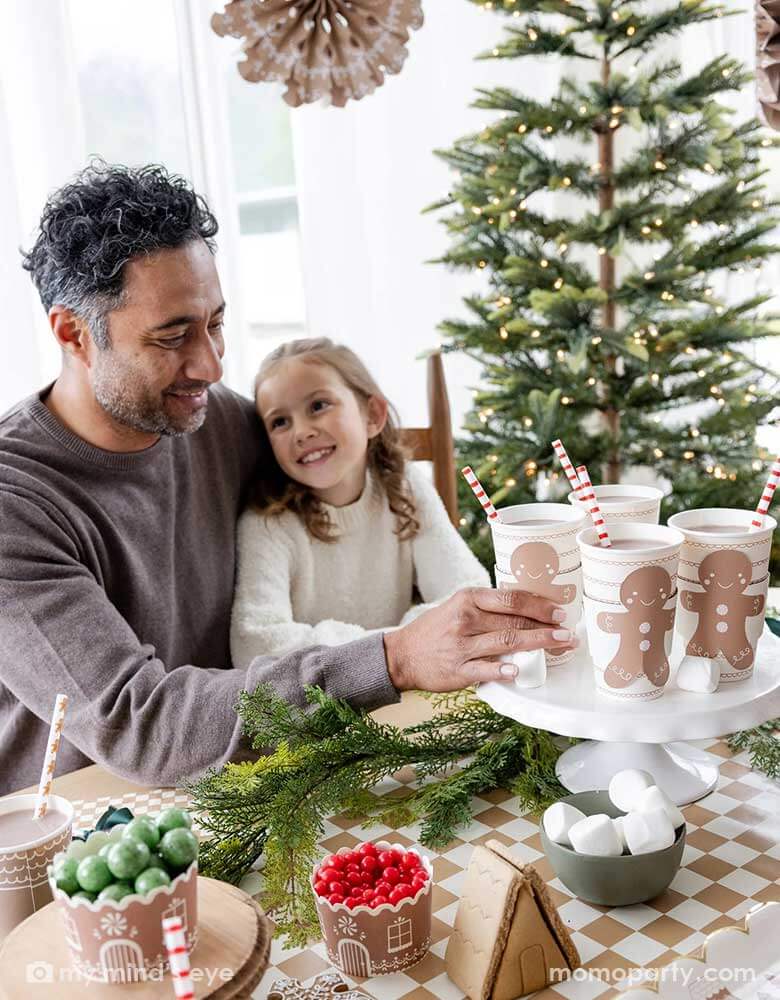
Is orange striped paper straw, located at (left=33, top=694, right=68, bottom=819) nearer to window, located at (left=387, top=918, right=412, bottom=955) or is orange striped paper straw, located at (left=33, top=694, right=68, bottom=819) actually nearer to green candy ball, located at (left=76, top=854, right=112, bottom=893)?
green candy ball, located at (left=76, top=854, right=112, bottom=893)

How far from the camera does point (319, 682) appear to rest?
1.30 meters

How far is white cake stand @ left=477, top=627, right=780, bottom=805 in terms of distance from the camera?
1.04m

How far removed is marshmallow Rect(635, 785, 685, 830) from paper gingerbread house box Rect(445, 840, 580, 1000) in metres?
0.15

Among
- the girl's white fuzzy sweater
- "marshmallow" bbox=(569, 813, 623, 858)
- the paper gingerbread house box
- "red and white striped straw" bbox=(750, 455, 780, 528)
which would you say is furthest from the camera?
the girl's white fuzzy sweater

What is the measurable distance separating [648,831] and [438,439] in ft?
4.34

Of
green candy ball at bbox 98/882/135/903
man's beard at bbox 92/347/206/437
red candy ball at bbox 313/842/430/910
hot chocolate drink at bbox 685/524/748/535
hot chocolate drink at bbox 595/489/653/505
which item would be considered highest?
man's beard at bbox 92/347/206/437

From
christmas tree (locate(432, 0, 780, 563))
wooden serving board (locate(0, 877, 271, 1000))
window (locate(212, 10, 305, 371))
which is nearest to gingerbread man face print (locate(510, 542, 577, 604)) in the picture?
wooden serving board (locate(0, 877, 271, 1000))

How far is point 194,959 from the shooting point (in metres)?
0.81

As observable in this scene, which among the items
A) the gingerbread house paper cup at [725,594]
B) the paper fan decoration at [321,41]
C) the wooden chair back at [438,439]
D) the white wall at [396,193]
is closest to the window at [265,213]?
the white wall at [396,193]

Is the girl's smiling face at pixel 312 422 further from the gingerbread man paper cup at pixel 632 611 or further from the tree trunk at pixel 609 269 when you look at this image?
the tree trunk at pixel 609 269

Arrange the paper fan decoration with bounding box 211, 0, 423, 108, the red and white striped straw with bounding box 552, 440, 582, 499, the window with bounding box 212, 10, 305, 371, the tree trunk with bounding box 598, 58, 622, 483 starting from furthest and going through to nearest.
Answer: the window with bounding box 212, 10, 305, 371
the tree trunk with bounding box 598, 58, 622, 483
the paper fan decoration with bounding box 211, 0, 423, 108
the red and white striped straw with bounding box 552, 440, 582, 499

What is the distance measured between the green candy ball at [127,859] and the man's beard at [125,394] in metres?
0.94

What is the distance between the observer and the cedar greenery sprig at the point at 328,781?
1.08 m

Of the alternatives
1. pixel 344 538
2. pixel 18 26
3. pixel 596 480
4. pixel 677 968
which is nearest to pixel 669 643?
pixel 677 968
